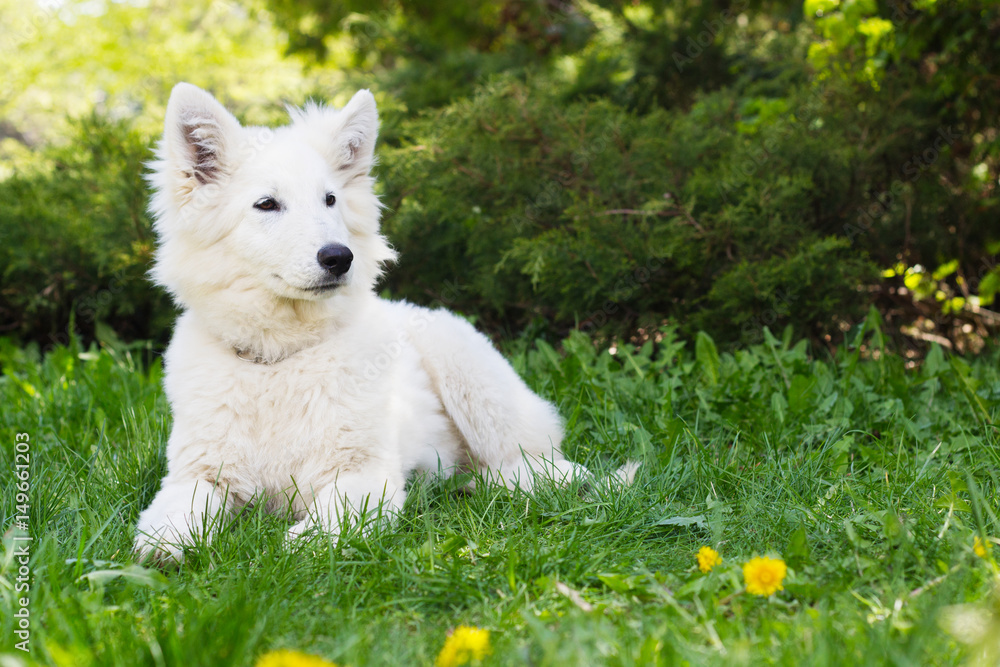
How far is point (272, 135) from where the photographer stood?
305cm

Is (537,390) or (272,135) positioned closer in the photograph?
(272,135)

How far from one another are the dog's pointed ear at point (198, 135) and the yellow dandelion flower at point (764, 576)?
2.33m

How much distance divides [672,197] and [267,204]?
9.24 feet

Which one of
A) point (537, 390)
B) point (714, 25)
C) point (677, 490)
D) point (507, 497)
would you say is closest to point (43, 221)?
point (537, 390)

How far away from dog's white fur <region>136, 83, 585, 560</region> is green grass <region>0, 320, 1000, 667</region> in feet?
0.55

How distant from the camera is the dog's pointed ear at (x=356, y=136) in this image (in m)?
3.12

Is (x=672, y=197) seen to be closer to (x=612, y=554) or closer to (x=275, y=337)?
(x=275, y=337)

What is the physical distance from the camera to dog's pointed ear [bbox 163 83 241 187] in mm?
2787

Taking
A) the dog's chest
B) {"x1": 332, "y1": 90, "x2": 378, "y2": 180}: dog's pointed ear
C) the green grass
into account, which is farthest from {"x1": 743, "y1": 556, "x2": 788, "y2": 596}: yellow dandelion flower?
{"x1": 332, "y1": 90, "x2": 378, "y2": 180}: dog's pointed ear

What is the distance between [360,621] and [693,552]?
1055mm

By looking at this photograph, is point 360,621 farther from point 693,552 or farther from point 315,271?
point 315,271

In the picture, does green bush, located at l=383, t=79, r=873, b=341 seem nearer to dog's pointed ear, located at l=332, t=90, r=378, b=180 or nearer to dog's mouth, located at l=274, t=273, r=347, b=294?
dog's pointed ear, located at l=332, t=90, r=378, b=180

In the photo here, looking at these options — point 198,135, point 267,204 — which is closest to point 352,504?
point 267,204

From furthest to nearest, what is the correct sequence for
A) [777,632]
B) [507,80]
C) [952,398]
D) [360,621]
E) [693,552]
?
[507,80] < [952,398] < [693,552] < [360,621] < [777,632]
